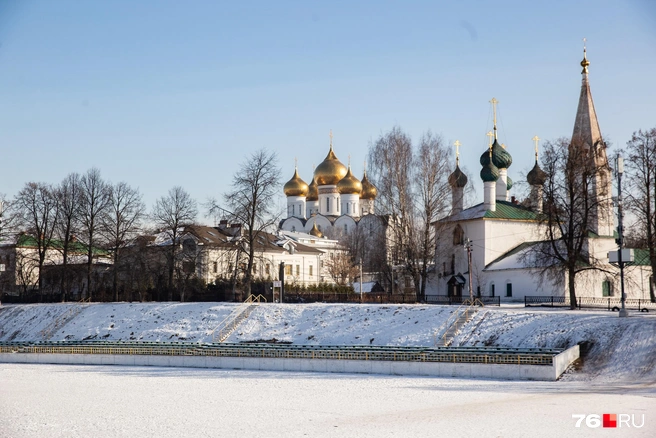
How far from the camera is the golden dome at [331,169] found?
3720 inches

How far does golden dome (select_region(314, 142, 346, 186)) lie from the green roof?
124ft

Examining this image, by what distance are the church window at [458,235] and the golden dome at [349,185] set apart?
36.2 meters

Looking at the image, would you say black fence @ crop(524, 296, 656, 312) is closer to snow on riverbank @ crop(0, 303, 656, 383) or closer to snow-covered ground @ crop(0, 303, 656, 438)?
snow on riverbank @ crop(0, 303, 656, 383)

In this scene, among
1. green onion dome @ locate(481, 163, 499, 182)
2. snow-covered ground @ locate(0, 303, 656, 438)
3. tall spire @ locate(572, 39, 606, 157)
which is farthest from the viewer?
green onion dome @ locate(481, 163, 499, 182)

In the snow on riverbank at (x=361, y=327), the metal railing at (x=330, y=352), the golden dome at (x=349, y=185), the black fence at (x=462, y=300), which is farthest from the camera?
the golden dome at (x=349, y=185)

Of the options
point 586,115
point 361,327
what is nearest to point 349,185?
point 586,115

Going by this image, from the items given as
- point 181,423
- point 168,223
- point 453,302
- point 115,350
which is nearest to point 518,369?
point 181,423

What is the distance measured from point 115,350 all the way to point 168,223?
21093 millimetres

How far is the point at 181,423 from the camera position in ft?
58.0

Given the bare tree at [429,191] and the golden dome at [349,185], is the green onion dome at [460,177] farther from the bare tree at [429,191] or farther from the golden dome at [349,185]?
the golden dome at [349,185]

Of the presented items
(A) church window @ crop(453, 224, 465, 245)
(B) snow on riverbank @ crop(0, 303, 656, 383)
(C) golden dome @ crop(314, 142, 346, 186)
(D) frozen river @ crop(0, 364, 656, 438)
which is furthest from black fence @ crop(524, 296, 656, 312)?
(C) golden dome @ crop(314, 142, 346, 186)

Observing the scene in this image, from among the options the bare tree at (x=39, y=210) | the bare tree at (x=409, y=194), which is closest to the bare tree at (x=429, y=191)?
the bare tree at (x=409, y=194)

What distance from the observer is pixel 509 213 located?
5716 cm

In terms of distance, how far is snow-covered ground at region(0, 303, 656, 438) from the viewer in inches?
Answer: 672
